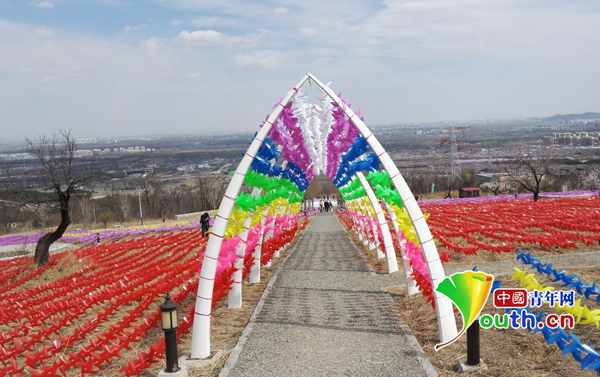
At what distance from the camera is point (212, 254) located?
605cm

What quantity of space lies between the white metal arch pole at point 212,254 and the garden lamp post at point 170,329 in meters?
0.65

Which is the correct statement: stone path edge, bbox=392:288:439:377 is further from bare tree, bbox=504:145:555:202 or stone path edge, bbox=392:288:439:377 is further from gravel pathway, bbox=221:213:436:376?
bare tree, bbox=504:145:555:202

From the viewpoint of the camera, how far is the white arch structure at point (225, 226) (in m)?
5.71

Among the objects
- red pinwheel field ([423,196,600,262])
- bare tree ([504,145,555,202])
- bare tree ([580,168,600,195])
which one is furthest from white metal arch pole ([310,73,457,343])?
bare tree ([580,168,600,195])

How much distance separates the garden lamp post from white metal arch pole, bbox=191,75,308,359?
2.13ft

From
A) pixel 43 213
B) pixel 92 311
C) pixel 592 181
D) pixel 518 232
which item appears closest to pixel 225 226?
pixel 92 311

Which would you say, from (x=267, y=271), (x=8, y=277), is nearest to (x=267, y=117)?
(x=267, y=271)

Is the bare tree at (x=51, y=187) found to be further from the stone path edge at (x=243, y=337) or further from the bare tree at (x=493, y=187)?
the bare tree at (x=493, y=187)

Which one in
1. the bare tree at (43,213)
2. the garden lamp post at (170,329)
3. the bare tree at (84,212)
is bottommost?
the bare tree at (84,212)

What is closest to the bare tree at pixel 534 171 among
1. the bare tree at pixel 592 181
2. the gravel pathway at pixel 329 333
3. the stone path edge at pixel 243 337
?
the bare tree at pixel 592 181

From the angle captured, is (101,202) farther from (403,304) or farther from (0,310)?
(403,304)

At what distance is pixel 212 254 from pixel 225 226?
40 cm

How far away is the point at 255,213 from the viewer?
9.49 m

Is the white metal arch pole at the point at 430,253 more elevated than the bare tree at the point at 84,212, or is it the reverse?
the white metal arch pole at the point at 430,253
